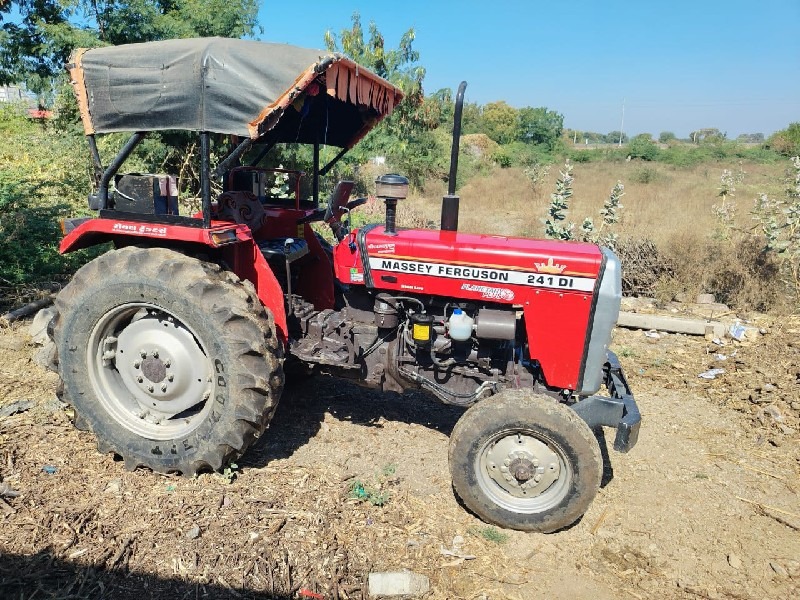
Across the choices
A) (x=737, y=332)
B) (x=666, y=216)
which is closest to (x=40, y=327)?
(x=737, y=332)

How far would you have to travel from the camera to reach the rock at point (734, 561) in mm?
3041

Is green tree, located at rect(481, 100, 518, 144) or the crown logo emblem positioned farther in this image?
green tree, located at rect(481, 100, 518, 144)

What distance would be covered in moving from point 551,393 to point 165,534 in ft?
7.72

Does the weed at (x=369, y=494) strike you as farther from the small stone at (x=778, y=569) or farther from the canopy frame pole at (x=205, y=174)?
the small stone at (x=778, y=569)

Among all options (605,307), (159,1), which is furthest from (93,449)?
(159,1)

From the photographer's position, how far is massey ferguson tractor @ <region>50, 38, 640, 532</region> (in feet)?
10.3

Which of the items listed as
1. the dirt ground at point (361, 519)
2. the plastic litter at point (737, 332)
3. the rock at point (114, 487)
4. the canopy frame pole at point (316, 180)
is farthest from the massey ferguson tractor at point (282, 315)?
the plastic litter at point (737, 332)

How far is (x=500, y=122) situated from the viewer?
41094 mm

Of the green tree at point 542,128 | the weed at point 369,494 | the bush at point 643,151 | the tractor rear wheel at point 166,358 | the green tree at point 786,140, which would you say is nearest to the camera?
the tractor rear wheel at point 166,358

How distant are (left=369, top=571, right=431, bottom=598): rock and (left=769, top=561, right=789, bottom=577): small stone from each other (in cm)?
189

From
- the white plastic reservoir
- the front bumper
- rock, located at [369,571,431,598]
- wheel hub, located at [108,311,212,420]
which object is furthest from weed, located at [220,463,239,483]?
the front bumper

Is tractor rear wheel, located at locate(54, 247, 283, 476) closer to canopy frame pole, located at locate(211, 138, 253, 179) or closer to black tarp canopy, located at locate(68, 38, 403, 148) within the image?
canopy frame pole, located at locate(211, 138, 253, 179)

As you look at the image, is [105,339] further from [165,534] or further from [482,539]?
[482,539]

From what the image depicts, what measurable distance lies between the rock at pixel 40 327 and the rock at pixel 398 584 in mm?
3989
